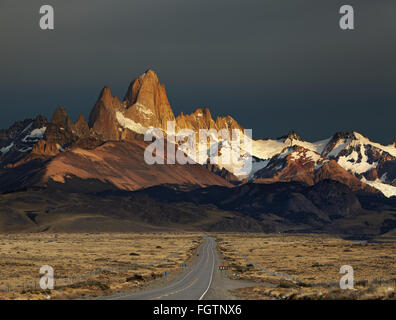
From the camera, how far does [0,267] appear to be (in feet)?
292

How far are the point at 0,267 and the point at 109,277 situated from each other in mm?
22525

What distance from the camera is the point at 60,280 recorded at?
227ft
